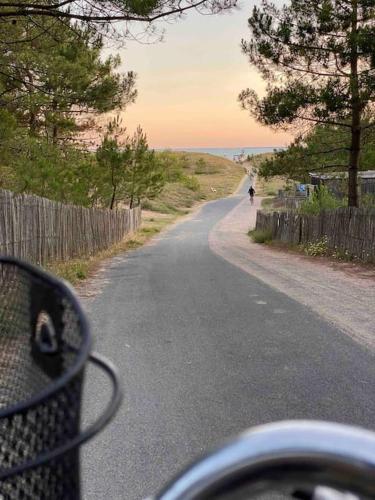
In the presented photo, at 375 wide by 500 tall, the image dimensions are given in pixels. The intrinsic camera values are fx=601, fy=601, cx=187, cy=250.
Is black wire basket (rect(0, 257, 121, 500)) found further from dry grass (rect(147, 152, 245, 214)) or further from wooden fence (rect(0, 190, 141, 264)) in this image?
dry grass (rect(147, 152, 245, 214))

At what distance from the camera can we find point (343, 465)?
0.69m

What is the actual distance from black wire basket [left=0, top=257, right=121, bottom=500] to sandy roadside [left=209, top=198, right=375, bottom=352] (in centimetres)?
514

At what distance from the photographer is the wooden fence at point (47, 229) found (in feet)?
32.3

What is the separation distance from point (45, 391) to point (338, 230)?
1693 cm

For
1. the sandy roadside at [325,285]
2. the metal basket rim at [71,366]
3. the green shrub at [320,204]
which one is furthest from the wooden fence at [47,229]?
the metal basket rim at [71,366]

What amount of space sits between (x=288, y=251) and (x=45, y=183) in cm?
805

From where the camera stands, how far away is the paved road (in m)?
3.62

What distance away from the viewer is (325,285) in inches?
428

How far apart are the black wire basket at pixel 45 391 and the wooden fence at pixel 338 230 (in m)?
13.8

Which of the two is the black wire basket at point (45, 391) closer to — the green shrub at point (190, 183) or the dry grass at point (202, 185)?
the dry grass at point (202, 185)

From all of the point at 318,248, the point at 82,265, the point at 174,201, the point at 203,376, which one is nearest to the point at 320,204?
the point at 318,248

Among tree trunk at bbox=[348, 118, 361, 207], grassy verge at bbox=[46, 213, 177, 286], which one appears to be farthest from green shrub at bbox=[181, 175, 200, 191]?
tree trunk at bbox=[348, 118, 361, 207]

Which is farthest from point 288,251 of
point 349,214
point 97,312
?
point 97,312

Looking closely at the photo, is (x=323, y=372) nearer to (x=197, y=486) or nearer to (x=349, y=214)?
(x=197, y=486)
